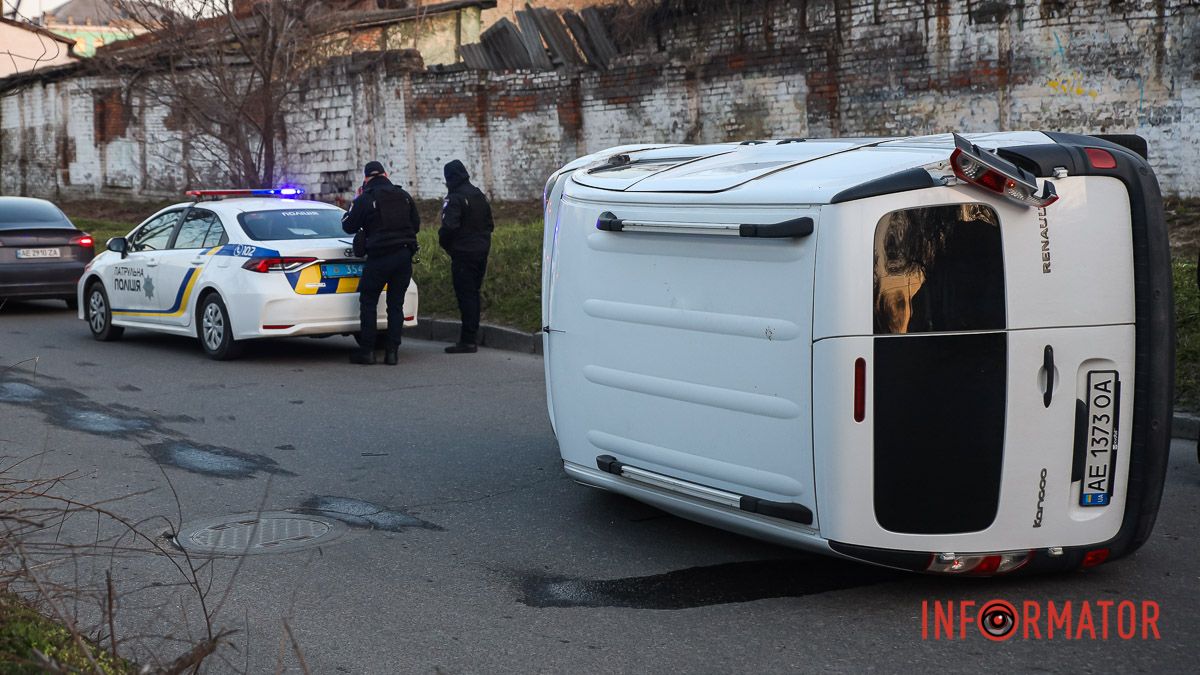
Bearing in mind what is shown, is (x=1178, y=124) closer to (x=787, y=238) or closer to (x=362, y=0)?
(x=787, y=238)

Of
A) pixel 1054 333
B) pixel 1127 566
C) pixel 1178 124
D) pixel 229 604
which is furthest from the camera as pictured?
pixel 1178 124

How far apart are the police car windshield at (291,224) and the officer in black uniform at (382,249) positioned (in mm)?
511

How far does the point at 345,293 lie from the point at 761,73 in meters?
8.11

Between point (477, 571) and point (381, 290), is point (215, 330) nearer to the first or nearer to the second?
point (381, 290)

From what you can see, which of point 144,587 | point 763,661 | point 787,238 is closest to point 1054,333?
point 787,238

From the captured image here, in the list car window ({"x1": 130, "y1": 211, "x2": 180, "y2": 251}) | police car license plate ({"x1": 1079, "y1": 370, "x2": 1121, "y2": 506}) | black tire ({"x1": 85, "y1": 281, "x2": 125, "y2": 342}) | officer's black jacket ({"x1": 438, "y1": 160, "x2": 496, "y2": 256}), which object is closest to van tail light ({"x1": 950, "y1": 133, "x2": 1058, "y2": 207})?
police car license plate ({"x1": 1079, "y1": 370, "x2": 1121, "y2": 506})

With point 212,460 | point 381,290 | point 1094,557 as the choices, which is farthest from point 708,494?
point 381,290

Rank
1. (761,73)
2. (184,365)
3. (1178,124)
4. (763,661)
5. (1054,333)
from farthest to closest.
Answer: (761,73), (1178,124), (184,365), (1054,333), (763,661)

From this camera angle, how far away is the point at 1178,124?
14180 millimetres

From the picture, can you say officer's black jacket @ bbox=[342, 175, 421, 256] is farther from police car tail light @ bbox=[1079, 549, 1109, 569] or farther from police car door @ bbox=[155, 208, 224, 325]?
police car tail light @ bbox=[1079, 549, 1109, 569]

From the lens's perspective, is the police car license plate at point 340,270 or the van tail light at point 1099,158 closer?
the van tail light at point 1099,158

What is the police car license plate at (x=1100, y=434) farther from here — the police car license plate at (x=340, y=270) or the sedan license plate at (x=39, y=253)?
the sedan license plate at (x=39, y=253)

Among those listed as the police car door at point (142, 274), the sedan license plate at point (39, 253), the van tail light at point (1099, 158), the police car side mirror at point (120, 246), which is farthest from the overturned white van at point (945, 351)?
the sedan license plate at point (39, 253)

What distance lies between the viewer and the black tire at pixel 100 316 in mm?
13898
